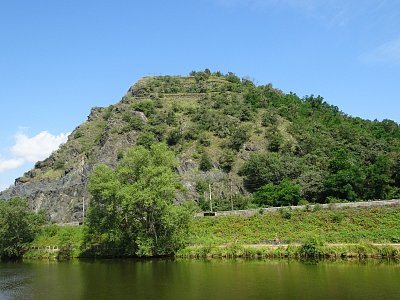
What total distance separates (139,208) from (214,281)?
2289cm

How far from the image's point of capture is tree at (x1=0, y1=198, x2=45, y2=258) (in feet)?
215

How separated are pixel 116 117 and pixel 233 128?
35.6 m

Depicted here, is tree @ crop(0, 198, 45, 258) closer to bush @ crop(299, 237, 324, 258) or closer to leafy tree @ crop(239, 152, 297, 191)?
leafy tree @ crop(239, 152, 297, 191)

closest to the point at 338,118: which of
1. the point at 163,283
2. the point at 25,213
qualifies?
the point at 25,213

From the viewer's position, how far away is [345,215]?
57.4m

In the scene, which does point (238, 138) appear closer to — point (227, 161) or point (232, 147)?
point (232, 147)

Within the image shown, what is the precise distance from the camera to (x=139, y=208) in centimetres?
5494

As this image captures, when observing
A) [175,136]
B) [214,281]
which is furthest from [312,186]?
[214,281]

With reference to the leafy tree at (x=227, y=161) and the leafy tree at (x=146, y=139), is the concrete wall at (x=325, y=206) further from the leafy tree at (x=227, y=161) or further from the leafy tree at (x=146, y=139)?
the leafy tree at (x=146, y=139)

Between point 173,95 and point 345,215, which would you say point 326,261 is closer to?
point 345,215

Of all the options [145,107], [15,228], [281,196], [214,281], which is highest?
[145,107]

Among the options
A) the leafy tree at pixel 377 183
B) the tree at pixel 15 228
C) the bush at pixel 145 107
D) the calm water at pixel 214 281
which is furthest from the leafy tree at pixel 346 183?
the bush at pixel 145 107

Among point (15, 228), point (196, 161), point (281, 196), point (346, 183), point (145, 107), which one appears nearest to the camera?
point (15, 228)

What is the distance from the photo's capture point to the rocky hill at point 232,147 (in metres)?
74.4
